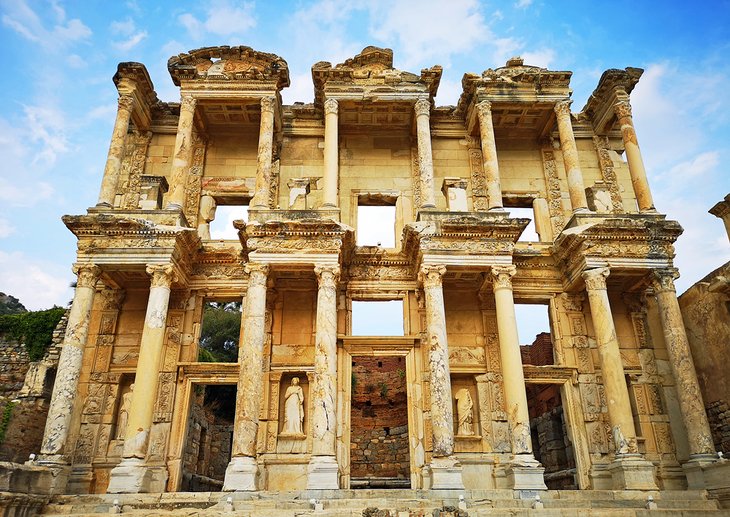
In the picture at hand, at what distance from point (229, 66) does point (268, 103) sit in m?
1.89

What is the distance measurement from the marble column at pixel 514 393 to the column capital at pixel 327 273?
13.5 ft

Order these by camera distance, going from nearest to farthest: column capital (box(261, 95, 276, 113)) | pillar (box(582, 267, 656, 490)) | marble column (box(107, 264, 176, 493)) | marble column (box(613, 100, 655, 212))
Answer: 1. marble column (box(107, 264, 176, 493))
2. pillar (box(582, 267, 656, 490))
3. marble column (box(613, 100, 655, 212))
4. column capital (box(261, 95, 276, 113))

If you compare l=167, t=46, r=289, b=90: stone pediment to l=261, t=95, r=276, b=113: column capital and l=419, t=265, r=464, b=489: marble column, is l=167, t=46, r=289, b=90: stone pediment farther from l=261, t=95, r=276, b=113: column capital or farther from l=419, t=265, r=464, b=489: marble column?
l=419, t=265, r=464, b=489: marble column

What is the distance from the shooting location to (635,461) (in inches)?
499

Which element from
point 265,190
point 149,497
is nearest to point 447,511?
point 149,497

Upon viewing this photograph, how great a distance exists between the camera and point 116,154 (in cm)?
1579

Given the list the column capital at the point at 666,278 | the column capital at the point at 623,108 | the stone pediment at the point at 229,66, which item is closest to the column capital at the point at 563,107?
the column capital at the point at 623,108

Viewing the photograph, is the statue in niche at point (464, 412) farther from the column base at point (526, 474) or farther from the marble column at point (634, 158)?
the marble column at point (634, 158)

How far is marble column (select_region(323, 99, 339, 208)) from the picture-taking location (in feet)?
50.2

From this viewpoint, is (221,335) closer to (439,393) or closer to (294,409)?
(294,409)

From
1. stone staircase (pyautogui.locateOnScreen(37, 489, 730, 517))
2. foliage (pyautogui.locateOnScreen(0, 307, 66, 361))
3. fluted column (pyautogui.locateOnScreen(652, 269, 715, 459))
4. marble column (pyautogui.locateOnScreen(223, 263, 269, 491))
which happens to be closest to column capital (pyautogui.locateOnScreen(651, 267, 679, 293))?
fluted column (pyautogui.locateOnScreen(652, 269, 715, 459))

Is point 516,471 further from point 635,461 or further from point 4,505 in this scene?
point 4,505

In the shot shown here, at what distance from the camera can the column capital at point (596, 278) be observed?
1433 centimetres

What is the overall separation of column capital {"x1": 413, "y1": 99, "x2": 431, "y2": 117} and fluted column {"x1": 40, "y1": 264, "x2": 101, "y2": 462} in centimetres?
993
